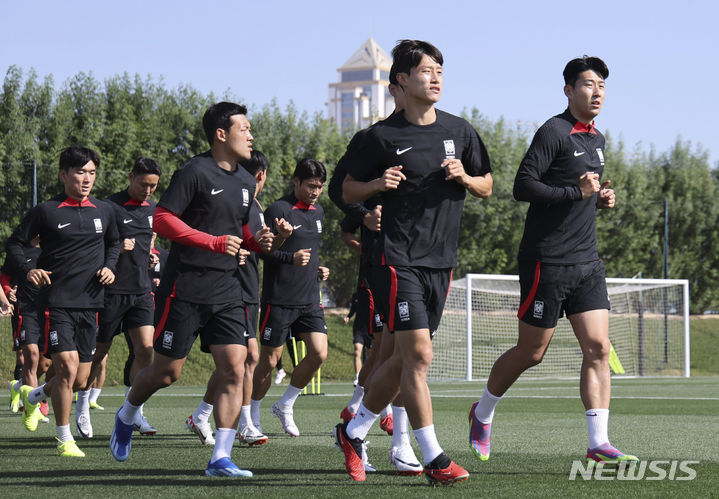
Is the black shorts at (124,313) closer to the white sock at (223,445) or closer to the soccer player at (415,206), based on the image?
the white sock at (223,445)

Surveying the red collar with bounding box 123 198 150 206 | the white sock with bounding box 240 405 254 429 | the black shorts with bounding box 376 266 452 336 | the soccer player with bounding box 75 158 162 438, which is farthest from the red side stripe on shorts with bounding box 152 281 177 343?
the red collar with bounding box 123 198 150 206

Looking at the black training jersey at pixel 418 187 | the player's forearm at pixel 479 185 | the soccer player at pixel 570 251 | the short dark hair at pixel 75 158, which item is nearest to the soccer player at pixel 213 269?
Answer: the black training jersey at pixel 418 187

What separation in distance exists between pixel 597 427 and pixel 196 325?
8.15ft

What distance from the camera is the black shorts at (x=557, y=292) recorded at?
6316mm

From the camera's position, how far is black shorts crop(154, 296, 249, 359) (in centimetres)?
630

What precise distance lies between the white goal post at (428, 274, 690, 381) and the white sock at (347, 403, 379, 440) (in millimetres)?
17688

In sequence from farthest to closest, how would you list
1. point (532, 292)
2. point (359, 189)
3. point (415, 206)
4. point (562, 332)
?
point (562, 332)
point (532, 292)
point (359, 189)
point (415, 206)

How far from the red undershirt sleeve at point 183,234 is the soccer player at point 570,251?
1.85 metres

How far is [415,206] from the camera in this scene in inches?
232

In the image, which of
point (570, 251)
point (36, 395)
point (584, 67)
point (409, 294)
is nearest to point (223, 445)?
point (409, 294)

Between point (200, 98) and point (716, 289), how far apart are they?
69.1ft

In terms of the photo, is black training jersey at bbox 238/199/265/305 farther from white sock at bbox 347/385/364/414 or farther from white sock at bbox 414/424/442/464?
white sock at bbox 414/424/442/464

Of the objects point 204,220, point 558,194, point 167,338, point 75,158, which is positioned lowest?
point 167,338

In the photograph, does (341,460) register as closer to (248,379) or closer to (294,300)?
(248,379)
